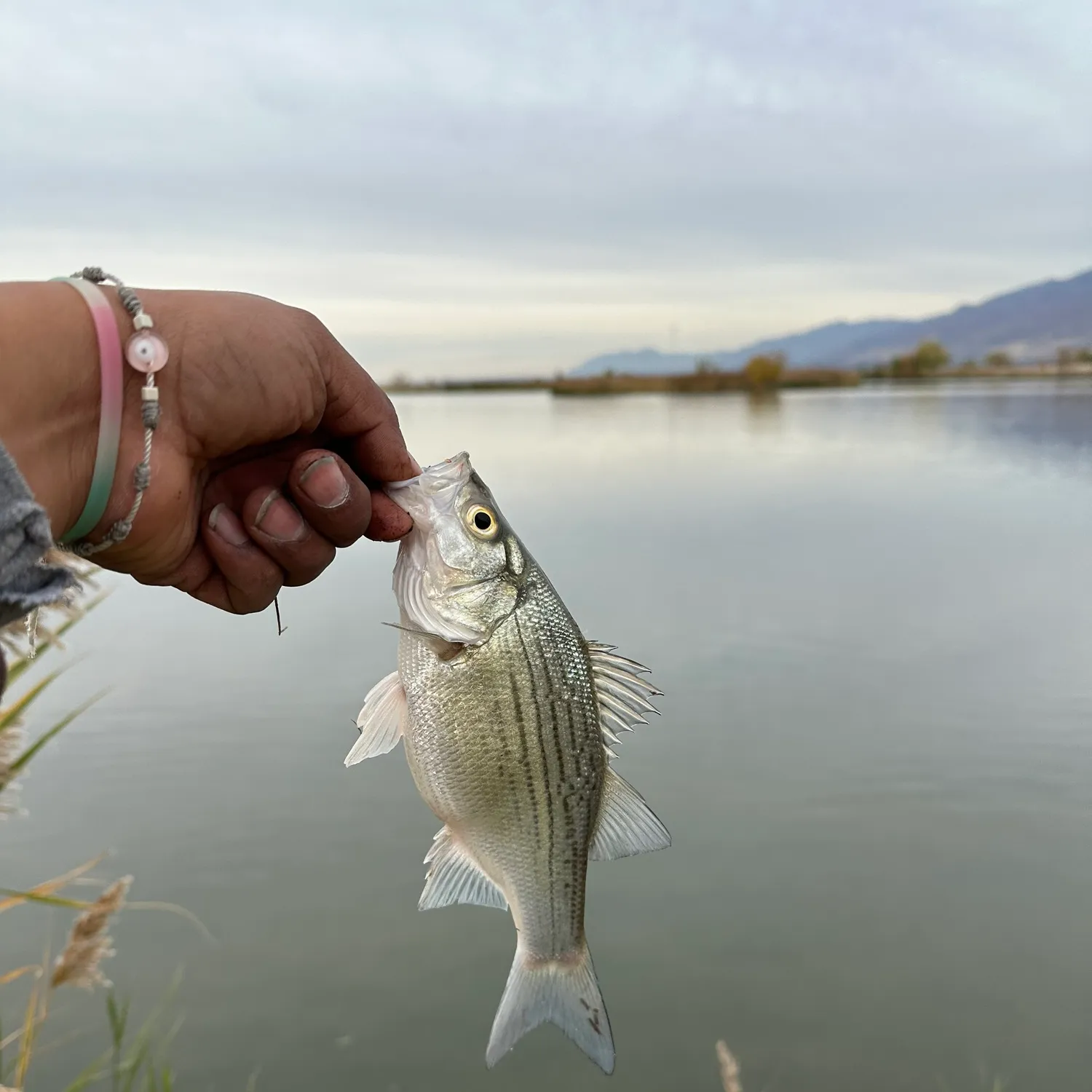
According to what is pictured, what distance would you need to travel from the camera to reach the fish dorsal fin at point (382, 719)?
2.63m

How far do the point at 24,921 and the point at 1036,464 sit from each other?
2682 centimetres

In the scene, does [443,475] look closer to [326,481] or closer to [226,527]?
[326,481]

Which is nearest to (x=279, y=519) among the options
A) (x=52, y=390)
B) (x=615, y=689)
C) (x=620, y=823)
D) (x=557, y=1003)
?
(x=52, y=390)

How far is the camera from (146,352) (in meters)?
2.26

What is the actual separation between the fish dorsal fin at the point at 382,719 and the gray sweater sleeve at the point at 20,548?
1088 mm

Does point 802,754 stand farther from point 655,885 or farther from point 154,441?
point 154,441

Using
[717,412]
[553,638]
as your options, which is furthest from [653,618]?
[717,412]

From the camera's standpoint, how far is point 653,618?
11.4 m

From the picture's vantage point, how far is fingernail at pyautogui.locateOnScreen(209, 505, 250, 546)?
9.10 ft

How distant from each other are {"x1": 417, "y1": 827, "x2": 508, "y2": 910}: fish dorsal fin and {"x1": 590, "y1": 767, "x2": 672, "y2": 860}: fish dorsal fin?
34 cm

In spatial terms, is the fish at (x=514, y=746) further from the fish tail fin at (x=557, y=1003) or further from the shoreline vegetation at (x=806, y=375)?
the shoreline vegetation at (x=806, y=375)

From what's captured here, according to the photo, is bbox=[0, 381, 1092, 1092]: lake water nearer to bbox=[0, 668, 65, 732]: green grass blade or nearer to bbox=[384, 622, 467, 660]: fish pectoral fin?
bbox=[0, 668, 65, 732]: green grass blade

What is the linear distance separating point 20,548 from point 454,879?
5.25 ft

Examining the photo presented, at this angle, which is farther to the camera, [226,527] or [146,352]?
[226,527]
